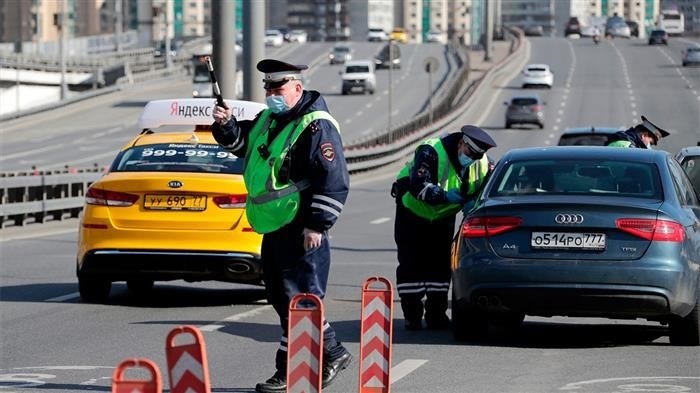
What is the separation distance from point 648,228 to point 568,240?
503 mm

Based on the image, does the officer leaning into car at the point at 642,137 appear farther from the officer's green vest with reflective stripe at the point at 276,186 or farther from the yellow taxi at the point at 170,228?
the officer's green vest with reflective stripe at the point at 276,186

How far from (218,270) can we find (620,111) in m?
63.8

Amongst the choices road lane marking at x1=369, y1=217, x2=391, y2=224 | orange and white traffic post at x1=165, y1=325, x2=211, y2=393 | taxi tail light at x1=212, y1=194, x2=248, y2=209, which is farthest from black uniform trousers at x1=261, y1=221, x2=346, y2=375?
road lane marking at x1=369, y1=217, x2=391, y2=224

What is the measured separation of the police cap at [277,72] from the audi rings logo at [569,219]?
8.24 ft

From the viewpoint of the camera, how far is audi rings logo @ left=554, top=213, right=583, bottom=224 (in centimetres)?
1119

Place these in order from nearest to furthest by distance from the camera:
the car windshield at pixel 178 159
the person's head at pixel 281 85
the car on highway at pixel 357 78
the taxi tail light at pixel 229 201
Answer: the person's head at pixel 281 85 < the taxi tail light at pixel 229 201 < the car windshield at pixel 178 159 < the car on highway at pixel 357 78

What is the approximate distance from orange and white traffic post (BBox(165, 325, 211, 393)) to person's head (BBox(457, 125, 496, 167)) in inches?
237

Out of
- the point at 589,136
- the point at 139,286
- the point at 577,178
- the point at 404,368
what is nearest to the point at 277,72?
the point at 404,368

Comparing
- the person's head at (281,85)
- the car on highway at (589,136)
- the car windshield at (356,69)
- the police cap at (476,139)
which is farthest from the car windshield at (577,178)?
the car windshield at (356,69)

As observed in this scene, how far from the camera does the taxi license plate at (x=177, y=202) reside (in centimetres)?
1408

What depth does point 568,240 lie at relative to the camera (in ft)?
36.9

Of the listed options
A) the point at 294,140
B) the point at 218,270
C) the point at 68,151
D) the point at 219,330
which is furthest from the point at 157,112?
the point at 68,151

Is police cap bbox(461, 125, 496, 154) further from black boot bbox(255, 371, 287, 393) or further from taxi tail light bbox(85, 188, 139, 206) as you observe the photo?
black boot bbox(255, 371, 287, 393)

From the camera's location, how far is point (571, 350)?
38.4 ft
